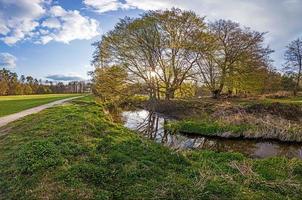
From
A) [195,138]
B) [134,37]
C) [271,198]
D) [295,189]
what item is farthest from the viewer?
[134,37]

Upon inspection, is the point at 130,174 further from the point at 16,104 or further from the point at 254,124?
the point at 16,104

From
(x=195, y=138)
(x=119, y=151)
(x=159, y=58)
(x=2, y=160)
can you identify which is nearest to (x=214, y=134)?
(x=195, y=138)

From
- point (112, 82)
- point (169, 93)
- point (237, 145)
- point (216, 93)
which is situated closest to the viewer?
point (237, 145)

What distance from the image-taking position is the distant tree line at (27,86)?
85.1 meters

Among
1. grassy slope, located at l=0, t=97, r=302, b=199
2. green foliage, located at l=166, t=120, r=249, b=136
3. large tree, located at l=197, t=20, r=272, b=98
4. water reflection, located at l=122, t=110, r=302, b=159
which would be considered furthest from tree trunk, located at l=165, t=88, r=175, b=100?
grassy slope, located at l=0, t=97, r=302, b=199

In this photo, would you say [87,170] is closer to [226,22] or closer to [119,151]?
[119,151]

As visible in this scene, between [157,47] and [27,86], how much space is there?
71692 millimetres

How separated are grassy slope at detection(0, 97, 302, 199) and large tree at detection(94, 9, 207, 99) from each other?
81.6 feet

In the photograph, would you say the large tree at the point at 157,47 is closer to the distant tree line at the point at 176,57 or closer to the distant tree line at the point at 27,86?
the distant tree line at the point at 176,57

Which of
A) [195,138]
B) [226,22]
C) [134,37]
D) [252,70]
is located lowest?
[195,138]

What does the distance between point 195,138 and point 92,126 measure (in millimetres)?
5692

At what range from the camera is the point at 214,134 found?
16.8 meters

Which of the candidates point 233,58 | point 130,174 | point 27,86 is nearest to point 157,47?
point 233,58

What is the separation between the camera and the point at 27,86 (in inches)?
3701
